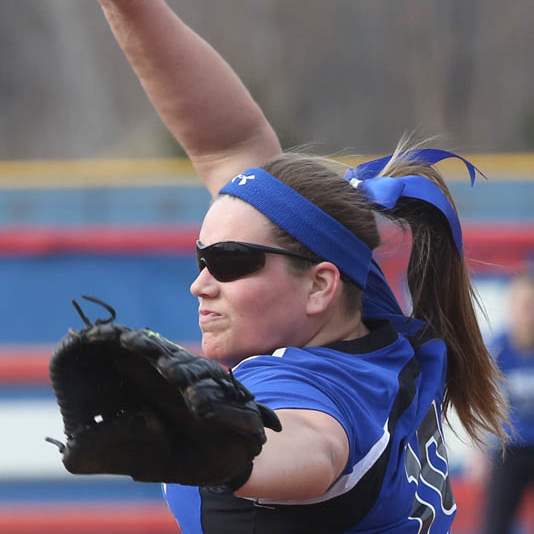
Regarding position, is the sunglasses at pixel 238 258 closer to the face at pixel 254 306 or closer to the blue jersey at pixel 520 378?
the face at pixel 254 306

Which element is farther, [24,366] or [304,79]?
[304,79]

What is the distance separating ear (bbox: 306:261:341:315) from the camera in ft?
6.68

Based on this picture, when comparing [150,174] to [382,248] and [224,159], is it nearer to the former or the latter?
[224,159]

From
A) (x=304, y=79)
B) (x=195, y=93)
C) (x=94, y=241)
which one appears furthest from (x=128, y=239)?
(x=304, y=79)

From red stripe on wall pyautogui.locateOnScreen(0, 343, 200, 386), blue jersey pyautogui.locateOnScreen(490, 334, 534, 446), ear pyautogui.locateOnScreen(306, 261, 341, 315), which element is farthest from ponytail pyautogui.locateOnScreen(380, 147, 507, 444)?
red stripe on wall pyautogui.locateOnScreen(0, 343, 200, 386)

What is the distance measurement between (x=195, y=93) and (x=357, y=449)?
3.43 ft

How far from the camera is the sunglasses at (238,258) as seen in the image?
2008mm

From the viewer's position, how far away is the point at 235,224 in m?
2.06

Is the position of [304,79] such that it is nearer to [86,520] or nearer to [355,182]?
[86,520]

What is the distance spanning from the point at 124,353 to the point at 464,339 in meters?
1.01

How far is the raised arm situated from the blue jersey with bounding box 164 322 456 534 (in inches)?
25.8

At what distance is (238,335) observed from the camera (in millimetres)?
2018

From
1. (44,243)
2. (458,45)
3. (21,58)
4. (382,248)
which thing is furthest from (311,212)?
(21,58)

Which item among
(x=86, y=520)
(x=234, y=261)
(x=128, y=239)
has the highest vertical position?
(x=234, y=261)
